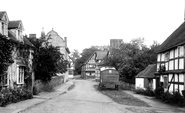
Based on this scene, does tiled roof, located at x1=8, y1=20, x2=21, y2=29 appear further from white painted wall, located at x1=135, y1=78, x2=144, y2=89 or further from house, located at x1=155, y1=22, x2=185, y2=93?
white painted wall, located at x1=135, y1=78, x2=144, y2=89

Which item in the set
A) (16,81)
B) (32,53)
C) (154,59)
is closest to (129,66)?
(154,59)

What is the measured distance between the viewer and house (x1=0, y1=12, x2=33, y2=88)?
15034mm

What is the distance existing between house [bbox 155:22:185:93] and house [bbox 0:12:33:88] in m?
13.5

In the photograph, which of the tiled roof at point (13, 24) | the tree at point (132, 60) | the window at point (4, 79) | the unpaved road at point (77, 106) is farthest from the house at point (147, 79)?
the window at point (4, 79)

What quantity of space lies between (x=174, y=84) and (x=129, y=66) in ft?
58.1

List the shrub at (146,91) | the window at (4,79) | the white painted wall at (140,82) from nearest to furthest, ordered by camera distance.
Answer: the window at (4,79), the shrub at (146,91), the white painted wall at (140,82)

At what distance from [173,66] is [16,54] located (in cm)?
1409

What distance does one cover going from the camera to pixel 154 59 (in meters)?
37.5

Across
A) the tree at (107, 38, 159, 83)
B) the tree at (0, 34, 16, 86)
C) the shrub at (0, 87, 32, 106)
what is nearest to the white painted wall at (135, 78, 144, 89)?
the tree at (107, 38, 159, 83)

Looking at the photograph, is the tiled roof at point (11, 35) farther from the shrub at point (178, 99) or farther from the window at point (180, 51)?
the shrub at point (178, 99)

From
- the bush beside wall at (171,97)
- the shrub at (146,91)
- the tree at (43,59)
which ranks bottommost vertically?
the shrub at (146,91)

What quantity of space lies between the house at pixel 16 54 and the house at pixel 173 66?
1353 centimetres

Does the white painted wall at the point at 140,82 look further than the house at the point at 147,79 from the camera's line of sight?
Yes

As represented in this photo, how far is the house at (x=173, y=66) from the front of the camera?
16234 mm
